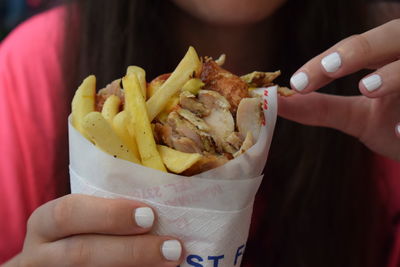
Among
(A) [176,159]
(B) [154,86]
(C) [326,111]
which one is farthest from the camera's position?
(C) [326,111]

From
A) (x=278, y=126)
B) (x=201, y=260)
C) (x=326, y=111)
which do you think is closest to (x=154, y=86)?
(x=201, y=260)

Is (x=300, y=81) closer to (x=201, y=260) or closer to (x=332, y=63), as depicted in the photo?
(x=332, y=63)

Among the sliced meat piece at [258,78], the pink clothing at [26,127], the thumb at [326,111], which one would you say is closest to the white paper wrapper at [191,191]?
the sliced meat piece at [258,78]

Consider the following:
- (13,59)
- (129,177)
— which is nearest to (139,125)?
(129,177)

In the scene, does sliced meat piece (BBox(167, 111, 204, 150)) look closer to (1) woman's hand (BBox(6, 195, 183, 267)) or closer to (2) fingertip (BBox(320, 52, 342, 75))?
(1) woman's hand (BBox(6, 195, 183, 267))

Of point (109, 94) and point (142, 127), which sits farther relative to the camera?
point (109, 94)

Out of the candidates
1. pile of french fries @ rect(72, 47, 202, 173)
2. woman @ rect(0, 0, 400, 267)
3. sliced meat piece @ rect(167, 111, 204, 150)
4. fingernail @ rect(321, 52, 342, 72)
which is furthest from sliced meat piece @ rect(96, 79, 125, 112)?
woman @ rect(0, 0, 400, 267)

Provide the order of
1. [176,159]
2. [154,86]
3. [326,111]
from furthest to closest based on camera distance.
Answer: [326,111] → [154,86] → [176,159]
